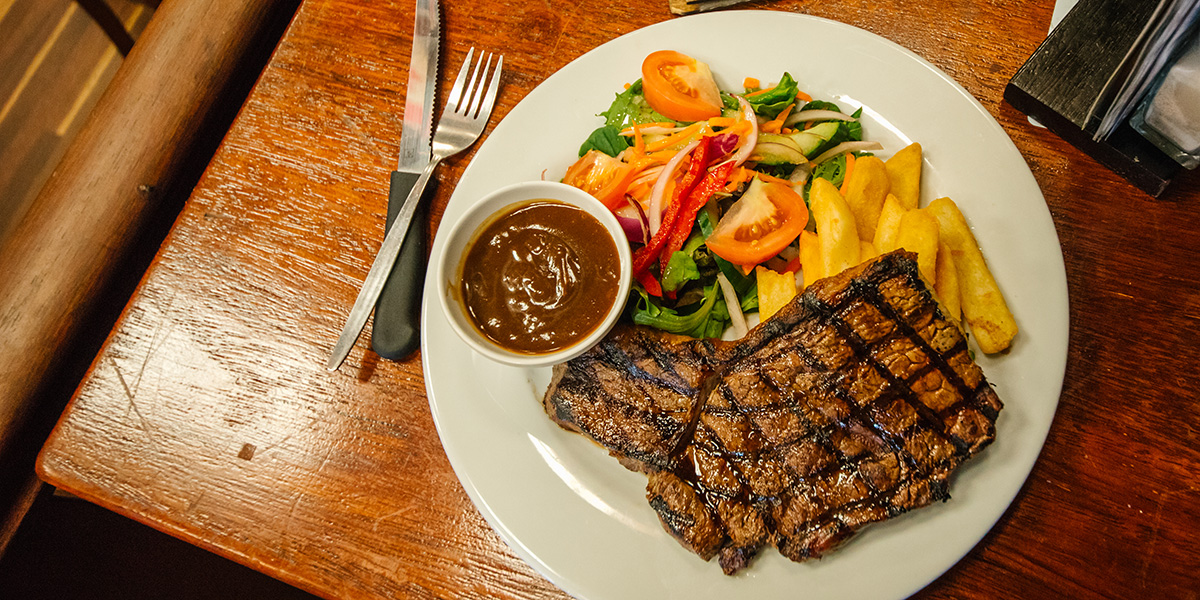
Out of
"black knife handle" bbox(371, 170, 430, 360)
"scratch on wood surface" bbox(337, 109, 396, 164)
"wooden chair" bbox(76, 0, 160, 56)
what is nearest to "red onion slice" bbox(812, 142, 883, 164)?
"black knife handle" bbox(371, 170, 430, 360)

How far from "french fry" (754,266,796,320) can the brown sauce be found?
1.92 feet

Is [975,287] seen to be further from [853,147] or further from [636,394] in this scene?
[636,394]

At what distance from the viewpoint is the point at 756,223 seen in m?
2.58

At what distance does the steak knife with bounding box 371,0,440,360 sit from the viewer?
2797 mm

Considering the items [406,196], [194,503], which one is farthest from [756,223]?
[194,503]

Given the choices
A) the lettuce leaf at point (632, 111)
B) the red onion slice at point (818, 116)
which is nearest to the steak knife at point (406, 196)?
the lettuce leaf at point (632, 111)

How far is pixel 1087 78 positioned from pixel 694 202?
167 centimetres

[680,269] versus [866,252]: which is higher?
[866,252]

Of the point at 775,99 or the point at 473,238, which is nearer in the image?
the point at 473,238

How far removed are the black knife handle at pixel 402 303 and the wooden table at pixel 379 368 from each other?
0.17m

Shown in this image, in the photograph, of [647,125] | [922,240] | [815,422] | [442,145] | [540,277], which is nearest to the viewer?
[815,422]

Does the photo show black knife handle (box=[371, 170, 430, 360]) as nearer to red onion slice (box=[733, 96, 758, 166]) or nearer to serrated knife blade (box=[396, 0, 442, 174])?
serrated knife blade (box=[396, 0, 442, 174])

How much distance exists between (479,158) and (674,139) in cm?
87

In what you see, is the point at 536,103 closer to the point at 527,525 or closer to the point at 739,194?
the point at 739,194
